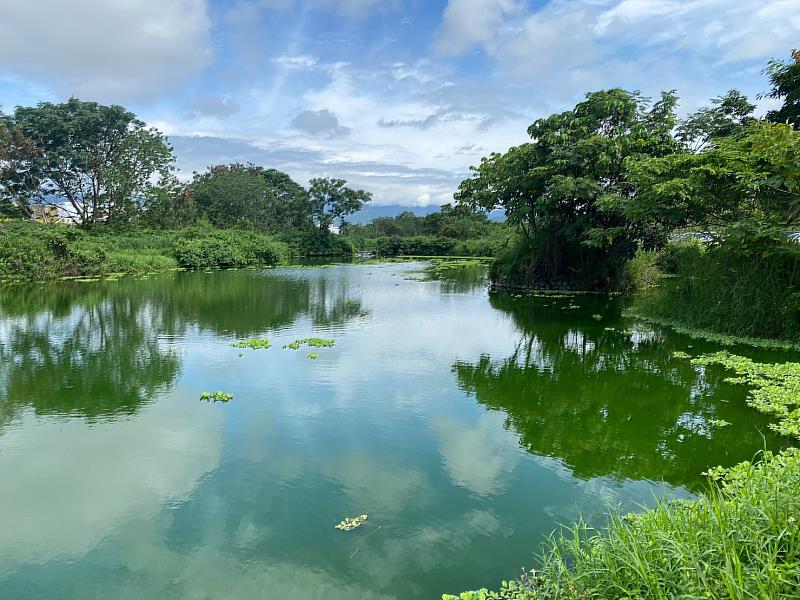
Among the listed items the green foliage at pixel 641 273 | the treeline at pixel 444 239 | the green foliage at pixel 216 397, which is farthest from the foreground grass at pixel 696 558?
the treeline at pixel 444 239

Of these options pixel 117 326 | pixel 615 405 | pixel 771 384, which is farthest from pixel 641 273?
pixel 117 326

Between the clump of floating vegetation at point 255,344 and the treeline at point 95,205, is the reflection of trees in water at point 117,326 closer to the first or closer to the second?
the clump of floating vegetation at point 255,344

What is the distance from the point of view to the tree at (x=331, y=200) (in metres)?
52.9

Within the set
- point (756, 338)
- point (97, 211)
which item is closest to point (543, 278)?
point (756, 338)

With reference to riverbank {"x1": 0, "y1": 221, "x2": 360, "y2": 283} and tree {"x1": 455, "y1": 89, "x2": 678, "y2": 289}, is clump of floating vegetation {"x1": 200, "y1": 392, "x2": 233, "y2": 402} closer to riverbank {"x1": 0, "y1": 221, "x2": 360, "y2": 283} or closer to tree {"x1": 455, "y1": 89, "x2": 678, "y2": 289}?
tree {"x1": 455, "y1": 89, "x2": 678, "y2": 289}

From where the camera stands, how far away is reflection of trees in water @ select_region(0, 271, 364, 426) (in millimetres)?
7567

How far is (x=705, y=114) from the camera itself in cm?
2030

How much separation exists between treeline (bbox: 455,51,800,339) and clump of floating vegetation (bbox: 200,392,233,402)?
29.0 feet

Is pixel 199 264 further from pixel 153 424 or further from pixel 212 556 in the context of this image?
pixel 212 556

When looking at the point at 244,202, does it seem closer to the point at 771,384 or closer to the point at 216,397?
the point at 216,397

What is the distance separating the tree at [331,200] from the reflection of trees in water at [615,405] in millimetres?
43784

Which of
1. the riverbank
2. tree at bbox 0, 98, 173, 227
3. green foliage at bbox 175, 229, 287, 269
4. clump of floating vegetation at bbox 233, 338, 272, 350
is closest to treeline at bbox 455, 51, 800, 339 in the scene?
clump of floating vegetation at bbox 233, 338, 272, 350

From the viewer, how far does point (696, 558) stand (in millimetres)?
2740

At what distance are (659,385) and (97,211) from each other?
1486 inches
